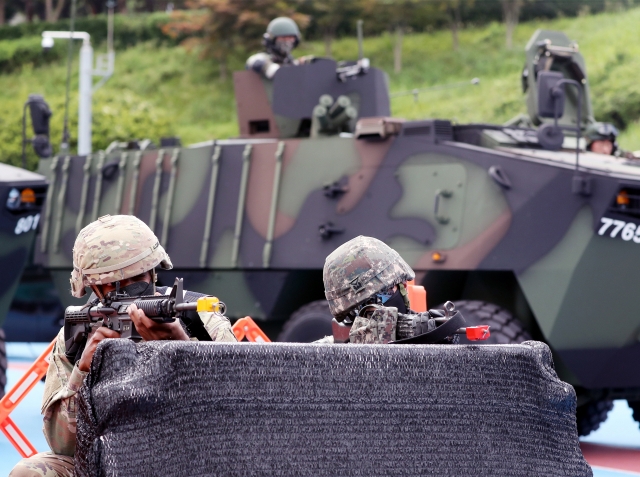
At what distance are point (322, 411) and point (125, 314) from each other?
2.45ft

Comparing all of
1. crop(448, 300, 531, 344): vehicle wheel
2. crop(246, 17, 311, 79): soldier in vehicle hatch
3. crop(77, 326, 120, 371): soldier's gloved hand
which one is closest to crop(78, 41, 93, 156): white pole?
crop(246, 17, 311, 79): soldier in vehicle hatch

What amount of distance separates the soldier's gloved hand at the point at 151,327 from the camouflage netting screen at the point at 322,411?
0.50 meters

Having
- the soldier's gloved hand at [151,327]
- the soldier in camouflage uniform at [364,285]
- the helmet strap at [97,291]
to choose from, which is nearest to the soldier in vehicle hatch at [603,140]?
the soldier in camouflage uniform at [364,285]

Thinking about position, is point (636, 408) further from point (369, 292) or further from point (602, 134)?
point (369, 292)

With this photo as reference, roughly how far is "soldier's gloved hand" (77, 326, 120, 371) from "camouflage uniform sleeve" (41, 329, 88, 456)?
1.6 inches

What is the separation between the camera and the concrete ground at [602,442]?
7746 millimetres

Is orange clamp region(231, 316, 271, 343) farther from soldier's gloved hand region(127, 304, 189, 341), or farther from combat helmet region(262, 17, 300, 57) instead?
combat helmet region(262, 17, 300, 57)

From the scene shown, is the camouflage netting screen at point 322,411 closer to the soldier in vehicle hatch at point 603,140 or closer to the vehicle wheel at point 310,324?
the vehicle wheel at point 310,324

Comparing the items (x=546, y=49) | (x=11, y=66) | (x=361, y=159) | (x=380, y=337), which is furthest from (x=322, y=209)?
(x=11, y=66)

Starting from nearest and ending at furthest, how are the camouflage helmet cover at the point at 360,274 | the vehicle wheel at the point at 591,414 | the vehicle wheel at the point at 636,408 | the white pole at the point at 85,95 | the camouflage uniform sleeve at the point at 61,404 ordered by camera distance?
1. the camouflage uniform sleeve at the point at 61,404
2. the camouflage helmet cover at the point at 360,274
3. the vehicle wheel at the point at 591,414
4. the vehicle wheel at the point at 636,408
5. the white pole at the point at 85,95

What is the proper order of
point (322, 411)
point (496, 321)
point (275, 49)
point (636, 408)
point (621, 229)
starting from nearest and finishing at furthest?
point (322, 411), point (621, 229), point (496, 321), point (636, 408), point (275, 49)

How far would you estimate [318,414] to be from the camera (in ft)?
9.96

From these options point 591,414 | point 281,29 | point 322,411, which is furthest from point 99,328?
point 281,29

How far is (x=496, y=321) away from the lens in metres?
7.86
